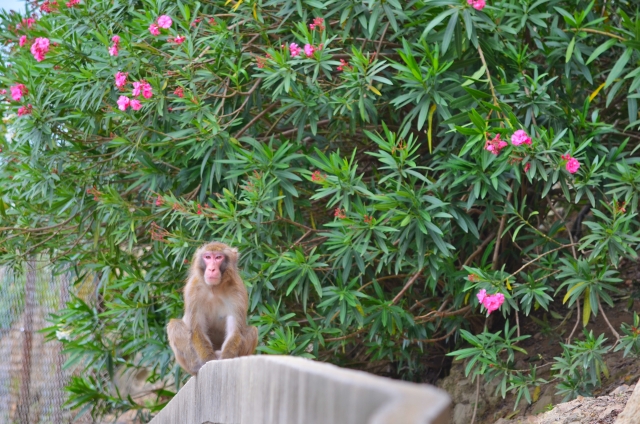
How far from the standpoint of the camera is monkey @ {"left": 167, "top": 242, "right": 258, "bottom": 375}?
4969 mm

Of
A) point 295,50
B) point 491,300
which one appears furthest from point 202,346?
point 295,50

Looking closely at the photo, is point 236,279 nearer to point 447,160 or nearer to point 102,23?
point 447,160

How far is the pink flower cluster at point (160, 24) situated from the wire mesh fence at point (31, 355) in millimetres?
3441

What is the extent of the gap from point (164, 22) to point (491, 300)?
3100 millimetres

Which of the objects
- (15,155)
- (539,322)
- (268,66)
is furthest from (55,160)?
(539,322)

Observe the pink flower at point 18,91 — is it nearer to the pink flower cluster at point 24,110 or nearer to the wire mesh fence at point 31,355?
the pink flower cluster at point 24,110

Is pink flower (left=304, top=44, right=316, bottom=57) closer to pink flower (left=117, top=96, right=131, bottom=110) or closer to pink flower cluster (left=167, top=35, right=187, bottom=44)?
pink flower cluster (left=167, top=35, right=187, bottom=44)

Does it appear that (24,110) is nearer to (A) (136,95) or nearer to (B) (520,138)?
(A) (136,95)

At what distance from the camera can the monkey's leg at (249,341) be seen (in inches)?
199

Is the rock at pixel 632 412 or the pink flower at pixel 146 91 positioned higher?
the pink flower at pixel 146 91

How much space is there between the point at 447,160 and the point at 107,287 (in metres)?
3.31

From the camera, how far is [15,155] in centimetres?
720

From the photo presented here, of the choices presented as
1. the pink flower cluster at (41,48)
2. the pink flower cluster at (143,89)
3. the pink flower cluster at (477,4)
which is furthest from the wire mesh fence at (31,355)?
the pink flower cluster at (477,4)

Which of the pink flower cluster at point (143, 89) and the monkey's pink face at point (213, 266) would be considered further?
the pink flower cluster at point (143, 89)
